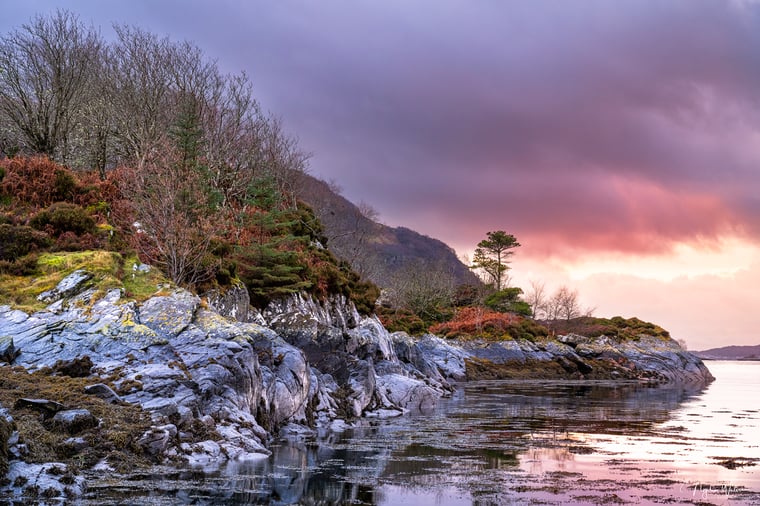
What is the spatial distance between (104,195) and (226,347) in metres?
17.7

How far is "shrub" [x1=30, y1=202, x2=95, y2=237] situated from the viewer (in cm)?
2756

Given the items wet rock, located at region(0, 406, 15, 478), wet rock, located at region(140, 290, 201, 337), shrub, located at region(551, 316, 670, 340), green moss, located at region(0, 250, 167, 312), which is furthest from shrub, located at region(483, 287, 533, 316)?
wet rock, located at region(0, 406, 15, 478)

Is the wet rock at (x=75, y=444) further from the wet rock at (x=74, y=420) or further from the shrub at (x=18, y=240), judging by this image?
the shrub at (x=18, y=240)

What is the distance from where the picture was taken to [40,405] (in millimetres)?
15398

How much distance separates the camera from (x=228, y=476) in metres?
14.6

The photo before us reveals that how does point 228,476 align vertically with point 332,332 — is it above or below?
below

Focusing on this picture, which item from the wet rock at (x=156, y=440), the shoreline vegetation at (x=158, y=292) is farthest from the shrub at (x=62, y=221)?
the wet rock at (x=156, y=440)

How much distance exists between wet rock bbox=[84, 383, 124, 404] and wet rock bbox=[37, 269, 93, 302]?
20.0ft

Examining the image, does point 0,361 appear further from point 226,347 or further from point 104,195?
point 104,195

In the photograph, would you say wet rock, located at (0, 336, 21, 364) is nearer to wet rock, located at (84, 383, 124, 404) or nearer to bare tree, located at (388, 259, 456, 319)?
wet rock, located at (84, 383, 124, 404)

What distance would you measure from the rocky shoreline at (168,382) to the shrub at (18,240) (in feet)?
13.4

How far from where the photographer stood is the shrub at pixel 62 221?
90.4 ft

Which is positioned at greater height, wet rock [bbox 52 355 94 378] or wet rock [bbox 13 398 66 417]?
wet rock [bbox 52 355 94 378]

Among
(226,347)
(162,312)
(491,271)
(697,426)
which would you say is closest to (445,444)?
(226,347)
